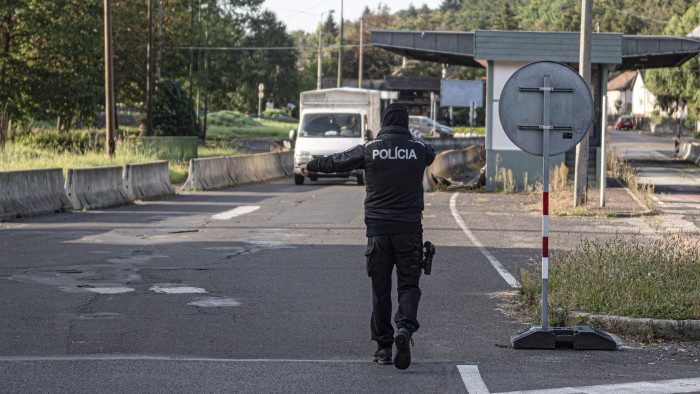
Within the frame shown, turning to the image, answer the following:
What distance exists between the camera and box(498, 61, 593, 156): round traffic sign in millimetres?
7785

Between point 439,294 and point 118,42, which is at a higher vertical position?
point 118,42

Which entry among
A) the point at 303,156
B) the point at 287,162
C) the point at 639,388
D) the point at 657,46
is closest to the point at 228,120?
the point at 287,162

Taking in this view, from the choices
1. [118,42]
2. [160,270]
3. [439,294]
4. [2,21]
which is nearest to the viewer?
[439,294]

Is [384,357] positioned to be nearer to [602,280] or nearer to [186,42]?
[602,280]

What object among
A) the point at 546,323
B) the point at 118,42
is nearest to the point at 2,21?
the point at 118,42

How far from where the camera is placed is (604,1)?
139 meters

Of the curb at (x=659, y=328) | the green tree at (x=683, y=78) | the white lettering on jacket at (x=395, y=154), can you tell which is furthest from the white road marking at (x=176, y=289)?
the green tree at (x=683, y=78)

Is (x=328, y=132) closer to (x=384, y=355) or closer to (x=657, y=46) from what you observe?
(x=657, y=46)

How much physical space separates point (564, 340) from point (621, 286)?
1516 mm

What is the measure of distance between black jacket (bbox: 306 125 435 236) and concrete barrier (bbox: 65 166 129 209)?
13.3m

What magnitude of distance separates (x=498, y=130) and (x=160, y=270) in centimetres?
1626

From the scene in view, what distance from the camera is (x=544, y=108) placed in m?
7.77

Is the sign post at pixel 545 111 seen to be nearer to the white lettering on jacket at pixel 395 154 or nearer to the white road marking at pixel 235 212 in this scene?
the white lettering on jacket at pixel 395 154

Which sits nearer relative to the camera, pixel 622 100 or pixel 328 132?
pixel 328 132
